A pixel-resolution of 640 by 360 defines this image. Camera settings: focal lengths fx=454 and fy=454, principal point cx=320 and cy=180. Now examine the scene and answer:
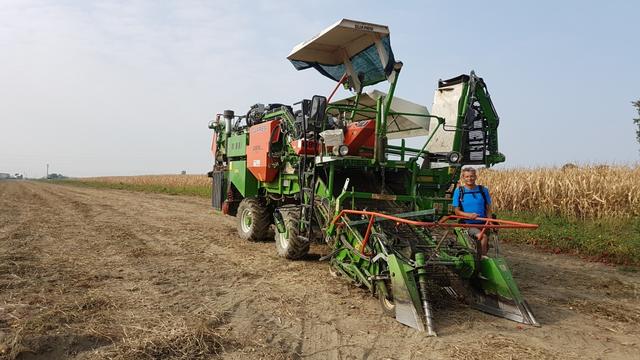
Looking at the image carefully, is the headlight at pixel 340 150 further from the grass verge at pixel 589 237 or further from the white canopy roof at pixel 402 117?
the grass verge at pixel 589 237

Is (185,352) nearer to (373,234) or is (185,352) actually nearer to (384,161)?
(373,234)

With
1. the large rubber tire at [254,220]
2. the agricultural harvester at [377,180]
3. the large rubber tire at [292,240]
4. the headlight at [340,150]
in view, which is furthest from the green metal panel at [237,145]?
the headlight at [340,150]

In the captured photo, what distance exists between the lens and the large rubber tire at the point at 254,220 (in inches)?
329

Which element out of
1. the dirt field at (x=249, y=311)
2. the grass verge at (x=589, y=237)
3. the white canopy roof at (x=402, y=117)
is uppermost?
the white canopy roof at (x=402, y=117)

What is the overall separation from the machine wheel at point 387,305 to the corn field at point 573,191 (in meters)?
7.86

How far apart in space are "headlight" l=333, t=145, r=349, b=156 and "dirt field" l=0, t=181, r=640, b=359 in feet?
5.26

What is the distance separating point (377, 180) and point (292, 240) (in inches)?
59.9

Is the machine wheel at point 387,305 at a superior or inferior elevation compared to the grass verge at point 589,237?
inferior

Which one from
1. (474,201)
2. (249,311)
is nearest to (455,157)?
(474,201)

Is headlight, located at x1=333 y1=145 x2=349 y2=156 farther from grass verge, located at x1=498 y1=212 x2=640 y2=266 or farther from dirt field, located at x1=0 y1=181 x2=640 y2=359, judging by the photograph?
grass verge, located at x1=498 y1=212 x2=640 y2=266

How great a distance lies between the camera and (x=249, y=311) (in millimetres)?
4445

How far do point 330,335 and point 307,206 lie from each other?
2575mm

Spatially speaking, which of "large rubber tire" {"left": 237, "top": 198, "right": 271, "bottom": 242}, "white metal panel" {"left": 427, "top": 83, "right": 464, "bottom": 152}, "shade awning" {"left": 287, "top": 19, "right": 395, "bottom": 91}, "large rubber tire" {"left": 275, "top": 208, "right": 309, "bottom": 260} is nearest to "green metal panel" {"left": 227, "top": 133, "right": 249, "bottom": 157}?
"large rubber tire" {"left": 237, "top": 198, "right": 271, "bottom": 242}

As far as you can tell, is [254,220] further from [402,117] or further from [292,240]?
[402,117]
